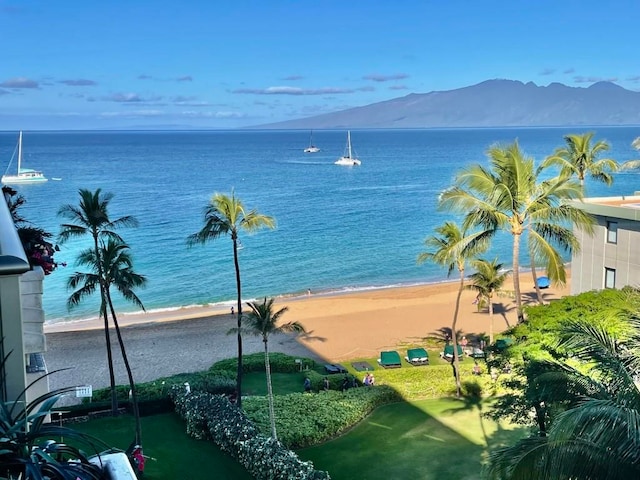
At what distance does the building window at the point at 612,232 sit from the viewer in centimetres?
2516

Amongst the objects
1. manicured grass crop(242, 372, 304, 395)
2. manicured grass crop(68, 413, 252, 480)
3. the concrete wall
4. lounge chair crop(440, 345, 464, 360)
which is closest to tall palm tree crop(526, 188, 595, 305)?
the concrete wall

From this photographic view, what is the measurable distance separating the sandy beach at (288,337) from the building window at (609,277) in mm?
10232

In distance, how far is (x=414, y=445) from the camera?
2000cm

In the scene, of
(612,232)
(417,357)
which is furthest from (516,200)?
(417,357)

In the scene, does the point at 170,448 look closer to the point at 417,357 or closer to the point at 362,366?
the point at 362,366

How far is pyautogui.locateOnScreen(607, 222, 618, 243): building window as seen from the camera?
82.5 ft

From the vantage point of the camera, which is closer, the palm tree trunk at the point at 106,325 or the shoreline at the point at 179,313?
the palm tree trunk at the point at 106,325

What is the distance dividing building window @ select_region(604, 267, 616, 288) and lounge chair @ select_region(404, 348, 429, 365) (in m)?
7.89

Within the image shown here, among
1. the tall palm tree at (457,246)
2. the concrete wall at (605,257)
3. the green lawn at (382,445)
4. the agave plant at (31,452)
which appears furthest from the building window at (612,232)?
the agave plant at (31,452)

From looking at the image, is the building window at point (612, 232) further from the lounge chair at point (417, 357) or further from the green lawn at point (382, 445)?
the lounge chair at point (417, 357)

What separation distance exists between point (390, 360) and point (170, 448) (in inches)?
445

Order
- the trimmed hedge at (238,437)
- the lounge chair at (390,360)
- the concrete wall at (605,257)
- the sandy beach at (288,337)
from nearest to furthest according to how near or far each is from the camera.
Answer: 1. the trimmed hedge at (238,437)
2. the concrete wall at (605,257)
3. the lounge chair at (390,360)
4. the sandy beach at (288,337)

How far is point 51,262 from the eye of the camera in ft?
22.2

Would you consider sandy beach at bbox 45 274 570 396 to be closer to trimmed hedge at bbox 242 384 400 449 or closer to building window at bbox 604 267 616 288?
trimmed hedge at bbox 242 384 400 449
